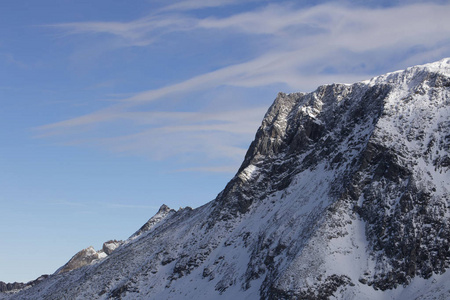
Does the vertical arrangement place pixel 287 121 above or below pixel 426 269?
above

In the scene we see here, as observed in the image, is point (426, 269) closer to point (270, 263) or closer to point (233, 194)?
point (270, 263)

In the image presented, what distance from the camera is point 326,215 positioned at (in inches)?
5049

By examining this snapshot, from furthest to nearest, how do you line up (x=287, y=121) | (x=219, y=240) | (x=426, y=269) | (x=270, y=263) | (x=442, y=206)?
(x=287, y=121) → (x=219, y=240) → (x=270, y=263) → (x=442, y=206) → (x=426, y=269)

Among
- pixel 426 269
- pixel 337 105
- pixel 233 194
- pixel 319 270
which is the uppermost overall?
pixel 337 105

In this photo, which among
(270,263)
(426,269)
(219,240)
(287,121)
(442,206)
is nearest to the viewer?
(426,269)

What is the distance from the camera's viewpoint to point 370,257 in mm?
118312

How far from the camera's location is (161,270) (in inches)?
6245

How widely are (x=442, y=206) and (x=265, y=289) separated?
1575 inches

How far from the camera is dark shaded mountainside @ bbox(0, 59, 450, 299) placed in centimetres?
11562

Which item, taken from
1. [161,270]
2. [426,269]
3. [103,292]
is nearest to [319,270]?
[426,269]

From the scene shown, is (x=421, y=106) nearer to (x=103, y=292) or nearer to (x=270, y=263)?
(x=270, y=263)

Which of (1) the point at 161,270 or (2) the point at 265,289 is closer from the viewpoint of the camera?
(2) the point at 265,289

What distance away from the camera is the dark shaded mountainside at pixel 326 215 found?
115625 mm

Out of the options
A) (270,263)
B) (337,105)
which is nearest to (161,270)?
(270,263)
